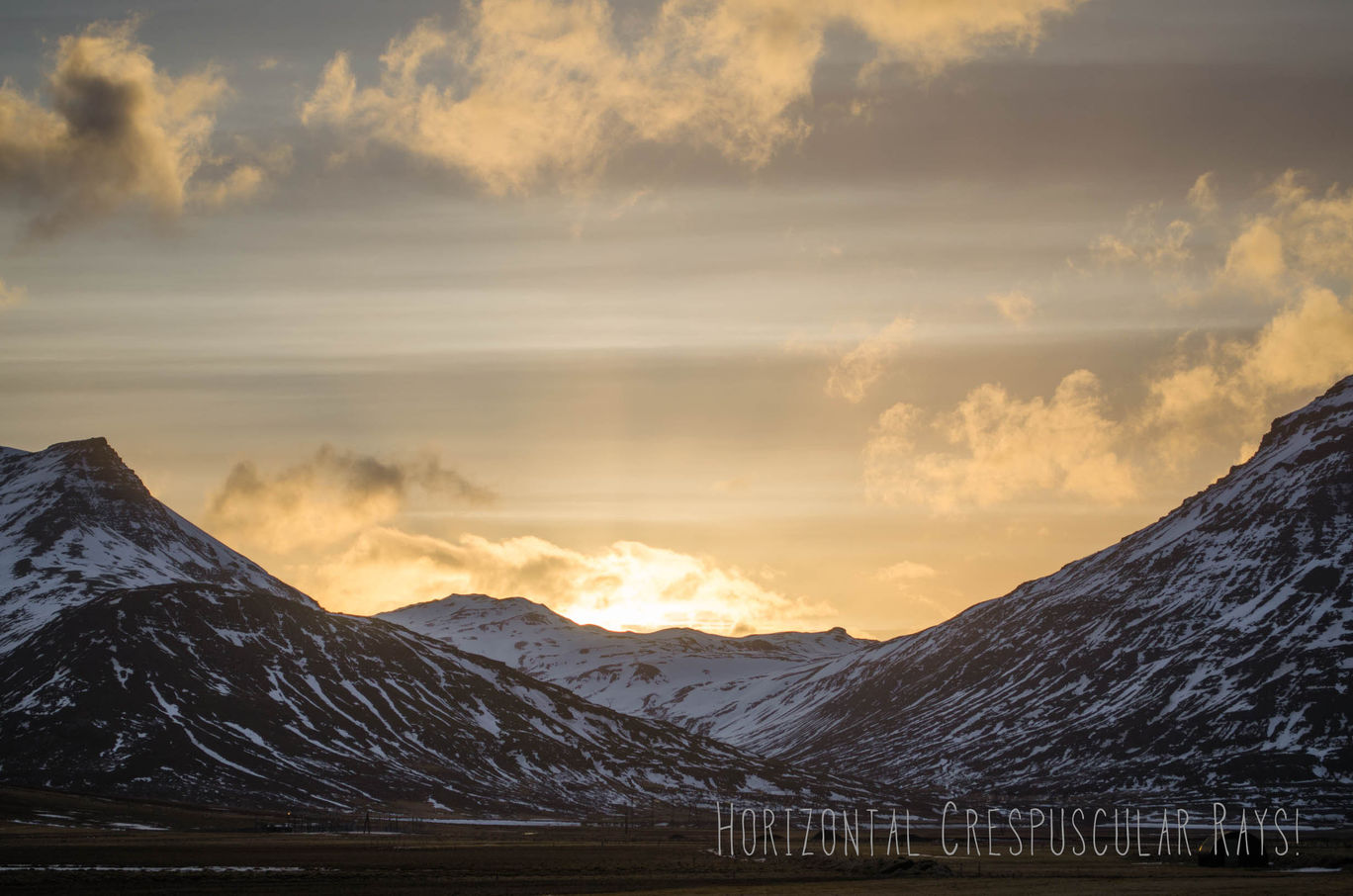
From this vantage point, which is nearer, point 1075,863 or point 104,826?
point 1075,863

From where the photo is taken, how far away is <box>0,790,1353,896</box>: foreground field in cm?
9312

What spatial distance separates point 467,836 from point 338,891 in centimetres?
9437

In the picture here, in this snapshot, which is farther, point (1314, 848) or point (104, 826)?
point (104, 826)

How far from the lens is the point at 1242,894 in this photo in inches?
3199

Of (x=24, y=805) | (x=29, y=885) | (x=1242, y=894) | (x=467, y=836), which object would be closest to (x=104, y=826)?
(x=24, y=805)

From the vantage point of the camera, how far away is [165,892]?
9044cm

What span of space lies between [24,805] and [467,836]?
6647 cm

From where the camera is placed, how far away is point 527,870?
113 metres

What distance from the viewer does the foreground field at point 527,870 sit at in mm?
93125

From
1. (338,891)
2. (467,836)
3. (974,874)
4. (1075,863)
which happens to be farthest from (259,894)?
(467,836)

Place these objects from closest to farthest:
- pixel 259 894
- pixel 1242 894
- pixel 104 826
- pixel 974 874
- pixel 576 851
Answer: pixel 1242 894 → pixel 259 894 → pixel 974 874 → pixel 576 851 → pixel 104 826

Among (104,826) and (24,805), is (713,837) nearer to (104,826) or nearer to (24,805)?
(104,826)

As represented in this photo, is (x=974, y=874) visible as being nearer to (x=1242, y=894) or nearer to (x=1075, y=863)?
(x=1075, y=863)

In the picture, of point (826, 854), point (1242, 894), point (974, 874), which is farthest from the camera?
point (826, 854)
